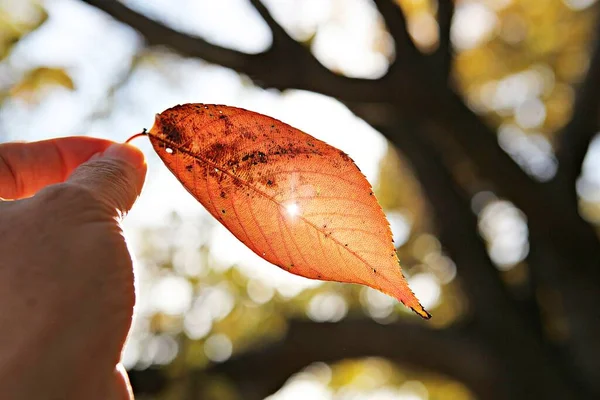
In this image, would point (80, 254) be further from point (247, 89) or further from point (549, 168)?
point (549, 168)

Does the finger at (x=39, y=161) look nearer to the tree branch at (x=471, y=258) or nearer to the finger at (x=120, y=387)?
the finger at (x=120, y=387)

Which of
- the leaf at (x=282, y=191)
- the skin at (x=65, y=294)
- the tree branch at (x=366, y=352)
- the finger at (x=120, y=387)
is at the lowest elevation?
the tree branch at (x=366, y=352)

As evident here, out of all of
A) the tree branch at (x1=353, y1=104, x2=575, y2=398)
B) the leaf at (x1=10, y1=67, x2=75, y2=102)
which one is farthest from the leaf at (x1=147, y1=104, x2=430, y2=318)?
the leaf at (x1=10, y1=67, x2=75, y2=102)

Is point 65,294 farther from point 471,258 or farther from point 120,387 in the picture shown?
point 471,258

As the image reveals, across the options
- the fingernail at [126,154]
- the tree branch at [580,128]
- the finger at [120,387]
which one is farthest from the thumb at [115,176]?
the tree branch at [580,128]

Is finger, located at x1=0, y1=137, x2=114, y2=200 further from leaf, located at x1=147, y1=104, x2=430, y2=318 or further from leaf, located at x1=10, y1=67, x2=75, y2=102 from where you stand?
leaf, located at x1=10, y1=67, x2=75, y2=102
